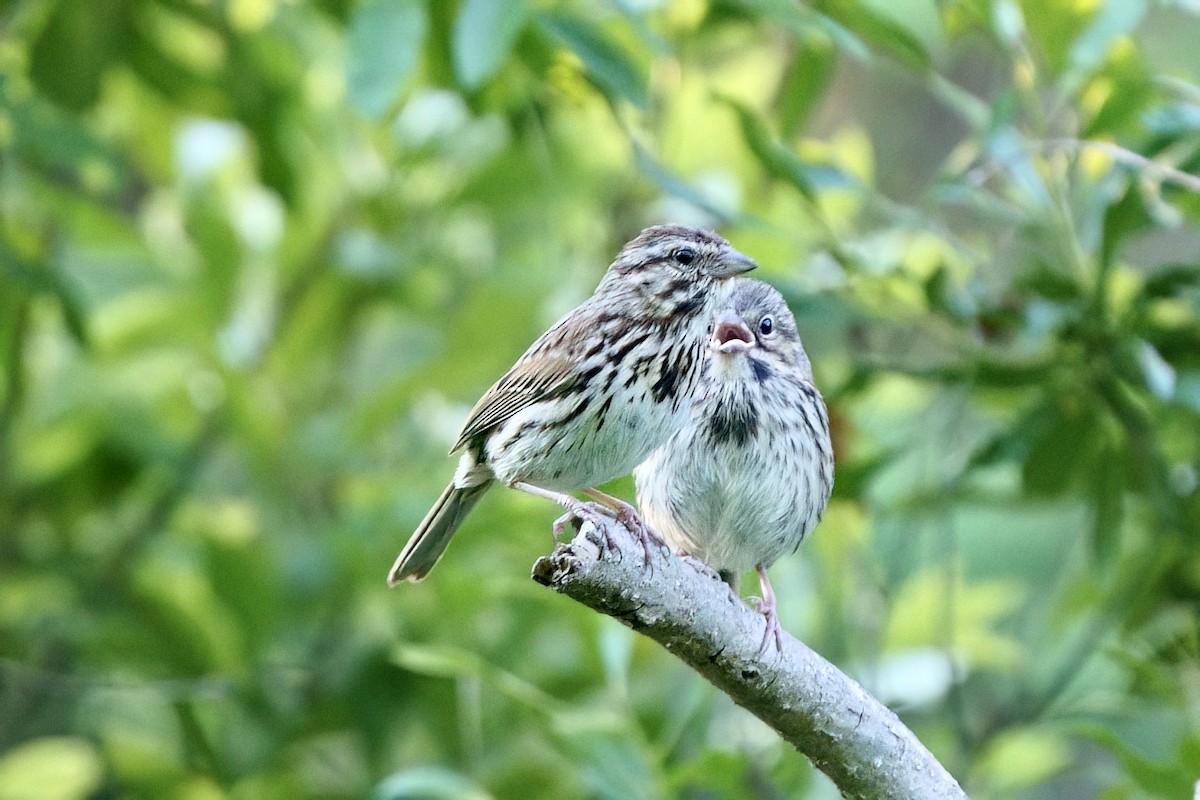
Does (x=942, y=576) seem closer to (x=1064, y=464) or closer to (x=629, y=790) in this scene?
(x=1064, y=464)

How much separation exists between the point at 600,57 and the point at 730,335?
1.03 m

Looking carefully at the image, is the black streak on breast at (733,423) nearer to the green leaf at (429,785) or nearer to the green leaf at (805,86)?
the green leaf at (429,785)

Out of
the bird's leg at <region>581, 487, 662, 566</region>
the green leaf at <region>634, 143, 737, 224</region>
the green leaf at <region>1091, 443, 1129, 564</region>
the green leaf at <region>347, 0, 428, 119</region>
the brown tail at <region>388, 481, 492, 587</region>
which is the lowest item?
the green leaf at <region>1091, 443, 1129, 564</region>

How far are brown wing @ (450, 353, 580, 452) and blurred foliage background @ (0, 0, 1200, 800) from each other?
4.26 feet

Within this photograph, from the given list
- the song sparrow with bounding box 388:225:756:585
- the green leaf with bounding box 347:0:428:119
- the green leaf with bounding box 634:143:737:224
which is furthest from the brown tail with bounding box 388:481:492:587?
the green leaf with bounding box 634:143:737:224

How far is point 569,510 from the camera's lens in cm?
212

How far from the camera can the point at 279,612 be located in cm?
468

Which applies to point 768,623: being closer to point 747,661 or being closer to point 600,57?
point 747,661

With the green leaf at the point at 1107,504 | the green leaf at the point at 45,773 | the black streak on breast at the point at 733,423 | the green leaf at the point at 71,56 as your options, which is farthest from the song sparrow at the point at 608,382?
the green leaf at the point at 45,773

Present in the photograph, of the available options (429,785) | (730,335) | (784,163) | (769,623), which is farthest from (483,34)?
(429,785)

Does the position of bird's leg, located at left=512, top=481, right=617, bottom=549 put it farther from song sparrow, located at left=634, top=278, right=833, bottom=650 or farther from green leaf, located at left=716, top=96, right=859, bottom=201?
green leaf, located at left=716, top=96, right=859, bottom=201

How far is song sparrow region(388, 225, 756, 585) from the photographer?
2234 mm

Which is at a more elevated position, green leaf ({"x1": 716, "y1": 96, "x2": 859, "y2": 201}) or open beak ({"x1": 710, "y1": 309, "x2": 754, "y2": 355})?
open beak ({"x1": 710, "y1": 309, "x2": 754, "y2": 355})

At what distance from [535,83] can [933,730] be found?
2.52 m
